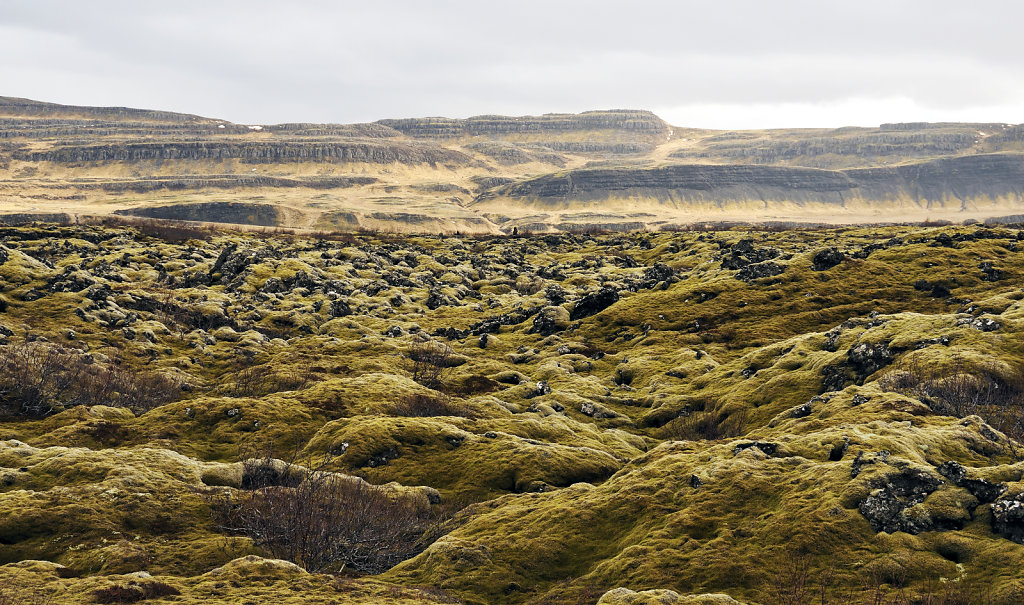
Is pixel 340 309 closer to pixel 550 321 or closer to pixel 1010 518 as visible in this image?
pixel 550 321

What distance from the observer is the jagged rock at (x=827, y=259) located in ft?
235

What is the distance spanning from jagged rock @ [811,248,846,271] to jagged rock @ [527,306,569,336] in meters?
26.6

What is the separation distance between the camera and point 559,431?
117 feet

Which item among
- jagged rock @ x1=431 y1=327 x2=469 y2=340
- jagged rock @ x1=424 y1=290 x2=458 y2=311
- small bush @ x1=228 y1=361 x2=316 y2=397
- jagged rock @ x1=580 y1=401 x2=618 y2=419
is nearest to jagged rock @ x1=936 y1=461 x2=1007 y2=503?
jagged rock @ x1=580 y1=401 x2=618 y2=419

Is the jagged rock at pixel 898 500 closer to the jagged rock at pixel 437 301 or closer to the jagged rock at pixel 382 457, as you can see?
the jagged rock at pixel 382 457

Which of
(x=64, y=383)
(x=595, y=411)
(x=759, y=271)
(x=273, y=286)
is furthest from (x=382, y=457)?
(x=273, y=286)

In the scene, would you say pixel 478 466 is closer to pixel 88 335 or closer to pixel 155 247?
pixel 88 335

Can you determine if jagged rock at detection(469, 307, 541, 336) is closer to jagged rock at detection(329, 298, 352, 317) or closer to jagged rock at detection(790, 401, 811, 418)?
jagged rock at detection(329, 298, 352, 317)

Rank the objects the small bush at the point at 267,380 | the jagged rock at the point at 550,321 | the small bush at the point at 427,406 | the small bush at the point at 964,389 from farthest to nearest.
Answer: the jagged rock at the point at 550,321 < the small bush at the point at 267,380 < the small bush at the point at 427,406 < the small bush at the point at 964,389

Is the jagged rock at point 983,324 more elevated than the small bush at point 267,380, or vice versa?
the jagged rock at point 983,324

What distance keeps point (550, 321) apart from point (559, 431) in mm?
33461

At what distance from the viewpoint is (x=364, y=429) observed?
3238cm

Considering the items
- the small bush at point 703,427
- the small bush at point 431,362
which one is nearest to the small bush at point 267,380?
the small bush at point 431,362

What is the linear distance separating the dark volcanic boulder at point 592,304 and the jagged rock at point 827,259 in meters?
21.2
